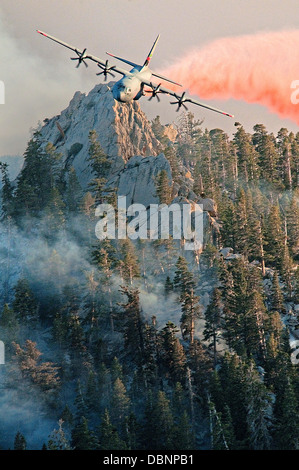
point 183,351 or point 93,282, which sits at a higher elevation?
point 93,282

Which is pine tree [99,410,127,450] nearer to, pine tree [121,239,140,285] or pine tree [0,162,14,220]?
pine tree [121,239,140,285]

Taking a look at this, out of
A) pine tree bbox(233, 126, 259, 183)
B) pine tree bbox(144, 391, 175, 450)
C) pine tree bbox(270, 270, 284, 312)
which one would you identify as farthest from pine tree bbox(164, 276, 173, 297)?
pine tree bbox(233, 126, 259, 183)

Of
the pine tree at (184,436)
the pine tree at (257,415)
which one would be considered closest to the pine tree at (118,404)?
the pine tree at (184,436)

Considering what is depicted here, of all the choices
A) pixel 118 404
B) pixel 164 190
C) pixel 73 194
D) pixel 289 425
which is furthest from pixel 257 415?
pixel 73 194

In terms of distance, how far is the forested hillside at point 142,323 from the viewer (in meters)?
64.9

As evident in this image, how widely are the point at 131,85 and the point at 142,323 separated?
89.4 ft

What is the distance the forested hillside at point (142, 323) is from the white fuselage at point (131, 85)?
22.9m

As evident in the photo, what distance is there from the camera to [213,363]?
77.2 m

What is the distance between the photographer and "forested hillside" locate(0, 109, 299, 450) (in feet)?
213

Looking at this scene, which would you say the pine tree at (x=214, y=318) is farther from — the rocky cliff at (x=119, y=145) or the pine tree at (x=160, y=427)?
the rocky cliff at (x=119, y=145)

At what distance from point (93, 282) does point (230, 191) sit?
46.6 metres
